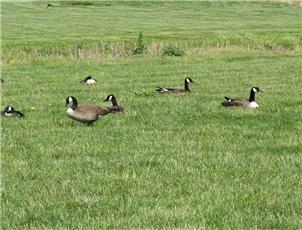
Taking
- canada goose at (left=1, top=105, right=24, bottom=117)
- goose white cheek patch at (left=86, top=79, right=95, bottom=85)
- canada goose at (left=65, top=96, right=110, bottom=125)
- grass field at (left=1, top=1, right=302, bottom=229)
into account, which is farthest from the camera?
goose white cheek patch at (left=86, top=79, right=95, bottom=85)

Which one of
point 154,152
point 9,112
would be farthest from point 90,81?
point 154,152

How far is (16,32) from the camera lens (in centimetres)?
6084

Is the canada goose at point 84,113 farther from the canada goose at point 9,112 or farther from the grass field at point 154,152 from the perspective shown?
the canada goose at point 9,112

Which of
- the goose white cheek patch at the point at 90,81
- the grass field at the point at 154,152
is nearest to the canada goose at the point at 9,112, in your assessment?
the grass field at the point at 154,152

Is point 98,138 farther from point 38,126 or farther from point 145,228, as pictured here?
point 145,228

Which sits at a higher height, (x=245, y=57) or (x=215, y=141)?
(x=215, y=141)

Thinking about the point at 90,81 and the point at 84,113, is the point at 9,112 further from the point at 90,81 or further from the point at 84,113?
the point at 90,81

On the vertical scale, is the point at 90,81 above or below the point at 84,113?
below

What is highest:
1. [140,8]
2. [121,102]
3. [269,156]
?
[269,156]

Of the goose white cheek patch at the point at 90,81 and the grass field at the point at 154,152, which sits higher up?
the grass field at the point at 154,152

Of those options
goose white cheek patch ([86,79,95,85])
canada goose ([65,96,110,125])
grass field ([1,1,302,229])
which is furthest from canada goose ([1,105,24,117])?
goose white cheek patch ([86,79,95,85])

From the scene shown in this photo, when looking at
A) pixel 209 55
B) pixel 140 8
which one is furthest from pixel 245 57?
pixel 140 8

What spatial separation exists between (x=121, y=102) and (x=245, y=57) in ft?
67.4

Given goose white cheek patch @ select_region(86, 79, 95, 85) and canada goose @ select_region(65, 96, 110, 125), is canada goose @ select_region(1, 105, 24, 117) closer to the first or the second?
canada goose @ select_region(65, 96, 110, 125)
